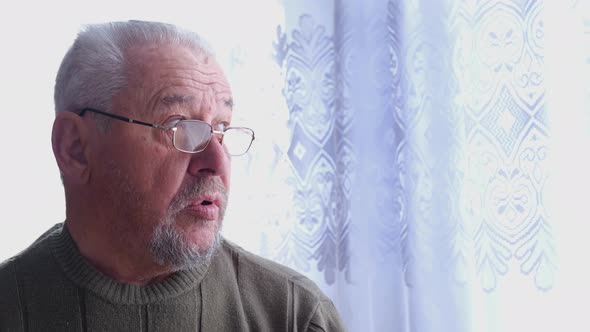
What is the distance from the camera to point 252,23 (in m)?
1.98

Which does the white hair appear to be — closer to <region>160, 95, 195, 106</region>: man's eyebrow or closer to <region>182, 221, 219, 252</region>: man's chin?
<region>160, 95, 195, 106</region>: man's eyebrow

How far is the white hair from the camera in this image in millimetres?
1199

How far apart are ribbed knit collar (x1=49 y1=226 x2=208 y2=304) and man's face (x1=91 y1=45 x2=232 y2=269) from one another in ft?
0.21

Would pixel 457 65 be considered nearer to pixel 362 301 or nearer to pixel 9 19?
pixel 362 301

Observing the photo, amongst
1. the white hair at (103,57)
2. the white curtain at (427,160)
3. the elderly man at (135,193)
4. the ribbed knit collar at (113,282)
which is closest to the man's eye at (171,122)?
the elderly man at (135,193)

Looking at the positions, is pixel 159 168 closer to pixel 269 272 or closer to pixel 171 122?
pixel 171 122

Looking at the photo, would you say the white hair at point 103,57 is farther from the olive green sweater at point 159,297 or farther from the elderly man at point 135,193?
the olive green sweater at point 159,297

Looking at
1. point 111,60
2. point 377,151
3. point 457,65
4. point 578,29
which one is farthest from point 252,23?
point 578,29

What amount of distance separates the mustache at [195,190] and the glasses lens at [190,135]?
2.5 inches

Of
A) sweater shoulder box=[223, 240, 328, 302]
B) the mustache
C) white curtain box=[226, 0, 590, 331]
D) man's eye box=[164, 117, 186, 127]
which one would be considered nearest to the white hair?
man's eye box=[164, 117, 186, 127]

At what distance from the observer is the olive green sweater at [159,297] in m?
1.20

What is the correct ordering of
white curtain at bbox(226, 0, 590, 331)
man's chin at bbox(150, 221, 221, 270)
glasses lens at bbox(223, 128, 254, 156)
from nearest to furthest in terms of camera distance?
man's chin at bbox(150, 221, 221, 270) < glasses lens at bbox(223, 128, 254, 156) < white curtain at bbox(226, 0, 590, 331)

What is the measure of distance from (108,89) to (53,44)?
1027 mm

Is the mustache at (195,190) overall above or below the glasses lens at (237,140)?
below
